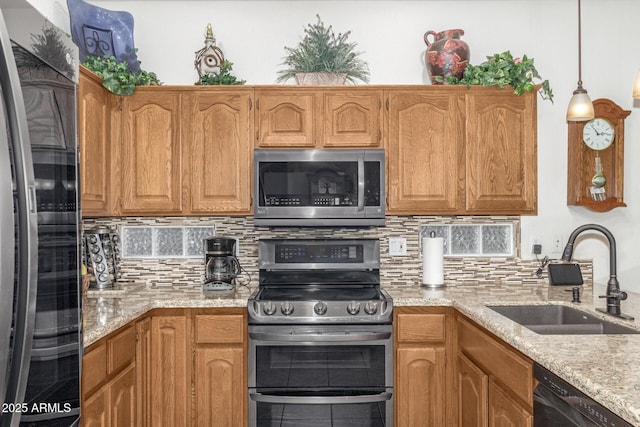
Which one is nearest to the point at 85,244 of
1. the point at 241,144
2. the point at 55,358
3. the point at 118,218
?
the point at 118,218

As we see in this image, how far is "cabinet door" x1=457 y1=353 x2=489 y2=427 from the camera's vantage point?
7.20ft

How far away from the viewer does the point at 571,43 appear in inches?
127

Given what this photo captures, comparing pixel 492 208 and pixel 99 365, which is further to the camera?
pixel 492 208

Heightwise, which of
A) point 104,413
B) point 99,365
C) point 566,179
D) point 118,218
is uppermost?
point 566,179

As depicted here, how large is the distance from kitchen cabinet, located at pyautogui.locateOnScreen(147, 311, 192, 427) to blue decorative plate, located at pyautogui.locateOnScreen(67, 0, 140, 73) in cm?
152

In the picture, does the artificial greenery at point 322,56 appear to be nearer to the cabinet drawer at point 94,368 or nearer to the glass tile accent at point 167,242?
the glass tile accent at point 167,242

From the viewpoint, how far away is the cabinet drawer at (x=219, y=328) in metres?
2.66

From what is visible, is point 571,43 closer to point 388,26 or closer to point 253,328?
point 388,26

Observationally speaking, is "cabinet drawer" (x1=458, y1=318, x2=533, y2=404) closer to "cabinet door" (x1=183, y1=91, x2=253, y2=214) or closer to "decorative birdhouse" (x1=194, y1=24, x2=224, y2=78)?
"cabinet door" (x1=183, y1=91, x2=253, y2=214)

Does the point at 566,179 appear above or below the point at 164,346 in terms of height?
above

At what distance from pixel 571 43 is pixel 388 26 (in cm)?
118

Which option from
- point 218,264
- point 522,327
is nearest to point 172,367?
point 218,264

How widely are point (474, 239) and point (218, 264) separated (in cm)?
164

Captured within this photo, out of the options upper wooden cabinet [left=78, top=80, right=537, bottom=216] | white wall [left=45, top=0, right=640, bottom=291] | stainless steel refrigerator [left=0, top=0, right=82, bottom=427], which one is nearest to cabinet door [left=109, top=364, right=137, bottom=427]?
upper wooden cabinet [left=78, top=80, right=537, bottom=216]
